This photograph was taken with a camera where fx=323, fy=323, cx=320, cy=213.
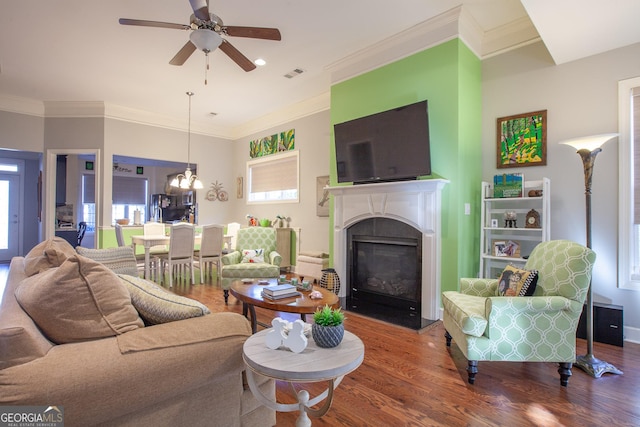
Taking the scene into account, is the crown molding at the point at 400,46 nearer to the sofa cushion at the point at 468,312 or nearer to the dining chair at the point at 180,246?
the sofa cushion at the point at 468,312

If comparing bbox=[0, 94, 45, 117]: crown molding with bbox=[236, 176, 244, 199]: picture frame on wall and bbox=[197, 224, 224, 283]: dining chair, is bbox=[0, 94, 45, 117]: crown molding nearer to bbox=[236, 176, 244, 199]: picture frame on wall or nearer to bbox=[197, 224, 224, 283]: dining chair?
bbox=[236, 176, 244, 199]: picture frame on wall

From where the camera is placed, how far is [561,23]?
2666mm

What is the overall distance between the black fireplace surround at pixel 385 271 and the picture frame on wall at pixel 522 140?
1311mm

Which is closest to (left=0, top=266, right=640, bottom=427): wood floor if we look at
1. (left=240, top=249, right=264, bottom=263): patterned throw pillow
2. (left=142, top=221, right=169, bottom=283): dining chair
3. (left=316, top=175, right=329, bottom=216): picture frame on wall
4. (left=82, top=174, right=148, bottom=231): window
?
(left=240, top=249, right=264, bottom=263): patterned throw pillow

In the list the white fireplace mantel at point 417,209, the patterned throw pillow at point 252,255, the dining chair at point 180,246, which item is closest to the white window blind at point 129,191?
the dining chair at point 180,246

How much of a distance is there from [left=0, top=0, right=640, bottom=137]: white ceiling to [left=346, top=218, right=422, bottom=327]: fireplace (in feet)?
6.82

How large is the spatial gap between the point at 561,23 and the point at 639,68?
942 millimetres

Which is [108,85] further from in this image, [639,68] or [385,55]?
[639,68]

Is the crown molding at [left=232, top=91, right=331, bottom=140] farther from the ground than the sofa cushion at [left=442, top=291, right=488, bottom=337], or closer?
farther from the ground

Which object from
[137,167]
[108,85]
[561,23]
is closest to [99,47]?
[108,85]

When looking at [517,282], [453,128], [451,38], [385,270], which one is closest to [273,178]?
[385,270]

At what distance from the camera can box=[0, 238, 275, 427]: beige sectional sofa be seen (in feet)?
3.39

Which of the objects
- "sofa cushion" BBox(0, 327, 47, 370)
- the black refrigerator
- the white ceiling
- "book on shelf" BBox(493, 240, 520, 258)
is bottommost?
"sofa cushion" BBox(0, 327, 47, 370)

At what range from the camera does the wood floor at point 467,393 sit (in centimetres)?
178
